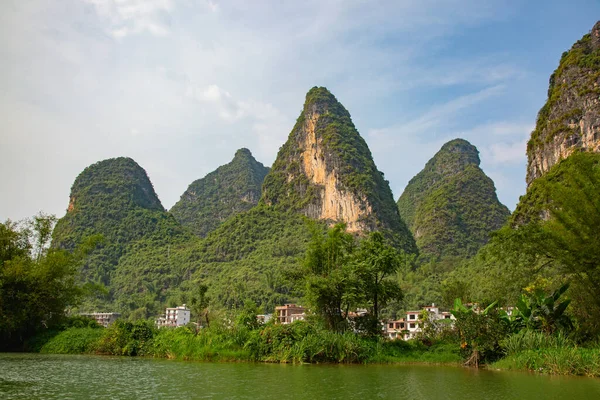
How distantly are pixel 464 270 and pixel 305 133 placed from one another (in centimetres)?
3985

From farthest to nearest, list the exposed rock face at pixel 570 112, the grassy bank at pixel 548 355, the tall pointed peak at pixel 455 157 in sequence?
the tall pointed peak at pixel 455 157
the exposed rock face at pixel 570 112
the grassy bank at pixel 548 355

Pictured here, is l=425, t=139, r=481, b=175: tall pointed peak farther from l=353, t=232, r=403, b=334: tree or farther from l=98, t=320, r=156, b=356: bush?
l=98, t=320, r=156, b=356: bush

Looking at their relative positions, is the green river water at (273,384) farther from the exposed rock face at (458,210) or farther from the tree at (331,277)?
the exposed rock face at (458,210)

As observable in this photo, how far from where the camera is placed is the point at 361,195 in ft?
249

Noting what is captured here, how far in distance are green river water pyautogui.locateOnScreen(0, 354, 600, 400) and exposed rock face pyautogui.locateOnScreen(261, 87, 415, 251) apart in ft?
205

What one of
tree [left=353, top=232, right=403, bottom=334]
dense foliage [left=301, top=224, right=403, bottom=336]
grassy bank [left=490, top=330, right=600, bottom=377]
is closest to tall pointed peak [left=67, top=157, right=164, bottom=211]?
dense foliage [left=301, top=224, right=403, bottom=336]

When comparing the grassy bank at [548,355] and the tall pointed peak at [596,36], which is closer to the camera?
the grassy bank at [548,355]

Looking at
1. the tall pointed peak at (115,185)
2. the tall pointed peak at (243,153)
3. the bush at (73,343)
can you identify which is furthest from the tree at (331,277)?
the tall pointed peak at (243,153)

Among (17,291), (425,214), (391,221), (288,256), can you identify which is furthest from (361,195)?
(17,291)

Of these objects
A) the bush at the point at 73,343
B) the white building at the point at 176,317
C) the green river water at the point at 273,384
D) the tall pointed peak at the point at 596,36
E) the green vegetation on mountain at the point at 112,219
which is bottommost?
the green river water at the point at 273,384

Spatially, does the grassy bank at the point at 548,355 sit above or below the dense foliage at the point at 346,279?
below

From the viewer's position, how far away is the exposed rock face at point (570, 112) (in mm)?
46500

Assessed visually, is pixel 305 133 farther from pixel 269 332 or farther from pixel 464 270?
pixel 269 332

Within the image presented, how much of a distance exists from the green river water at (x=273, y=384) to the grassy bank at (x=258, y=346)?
9.25ft
